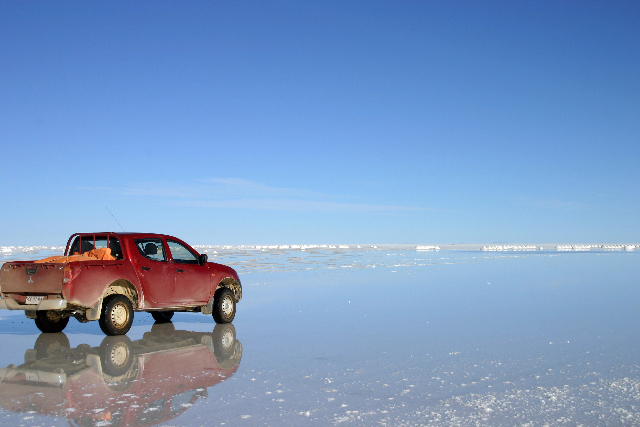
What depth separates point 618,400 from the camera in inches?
232

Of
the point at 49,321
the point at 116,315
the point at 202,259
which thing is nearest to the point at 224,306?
the point at 202,259

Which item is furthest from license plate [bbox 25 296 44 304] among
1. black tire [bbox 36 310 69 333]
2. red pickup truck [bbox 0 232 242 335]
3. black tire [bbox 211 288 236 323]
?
black tire [bbox 211 288 236 323]

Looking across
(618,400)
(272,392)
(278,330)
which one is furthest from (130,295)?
(618,400)

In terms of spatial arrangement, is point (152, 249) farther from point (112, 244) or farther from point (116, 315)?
point (116, 315)

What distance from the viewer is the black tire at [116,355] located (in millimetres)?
7762

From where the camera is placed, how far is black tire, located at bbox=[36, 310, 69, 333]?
1136cm

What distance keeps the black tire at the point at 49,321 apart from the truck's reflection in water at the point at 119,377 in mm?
757

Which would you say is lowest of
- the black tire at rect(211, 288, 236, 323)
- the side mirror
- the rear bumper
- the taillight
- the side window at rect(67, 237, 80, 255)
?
the black tire at rect(211, 288, 236, 323)

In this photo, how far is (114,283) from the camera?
10.6 metres

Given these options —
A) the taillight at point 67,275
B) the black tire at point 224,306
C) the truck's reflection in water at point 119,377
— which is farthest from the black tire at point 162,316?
the taillight at point 67,275

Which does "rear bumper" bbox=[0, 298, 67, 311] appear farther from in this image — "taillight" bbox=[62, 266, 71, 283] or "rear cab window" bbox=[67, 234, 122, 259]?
"rear cab window" bbox=[67, 234, 122, 259]

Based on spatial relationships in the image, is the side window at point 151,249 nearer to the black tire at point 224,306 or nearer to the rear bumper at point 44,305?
the black tire at point 224,306

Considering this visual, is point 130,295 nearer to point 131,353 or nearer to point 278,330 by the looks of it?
point 131,353

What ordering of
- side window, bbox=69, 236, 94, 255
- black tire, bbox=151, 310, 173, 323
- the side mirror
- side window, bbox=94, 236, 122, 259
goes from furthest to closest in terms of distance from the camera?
black tire, bbox=151, 310, 173, 323
the side mirror
side window, bbox=69, 236, 94, 255
side window, bbox=94, 236, 122, 259
